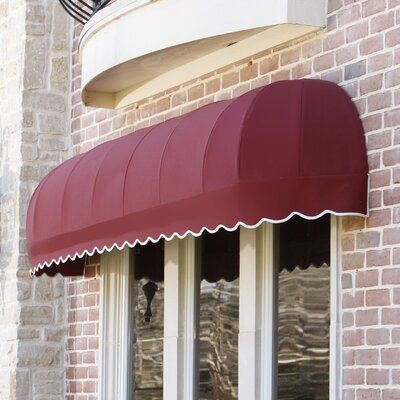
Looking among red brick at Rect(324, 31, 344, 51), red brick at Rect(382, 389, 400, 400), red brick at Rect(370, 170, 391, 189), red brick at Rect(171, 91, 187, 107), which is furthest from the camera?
red brick at Rect(171, 91, 187, 107)

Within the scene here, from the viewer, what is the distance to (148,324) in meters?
9.87

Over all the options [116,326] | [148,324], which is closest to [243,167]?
[148,324]

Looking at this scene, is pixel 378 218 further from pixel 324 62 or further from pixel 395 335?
pixel 324 62

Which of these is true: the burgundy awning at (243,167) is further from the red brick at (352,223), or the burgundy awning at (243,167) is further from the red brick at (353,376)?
the red brick at (353,376)

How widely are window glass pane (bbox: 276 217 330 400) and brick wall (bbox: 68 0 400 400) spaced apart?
1.24 ft

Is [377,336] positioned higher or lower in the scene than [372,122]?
lower

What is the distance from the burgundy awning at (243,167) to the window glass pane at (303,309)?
2.36ft

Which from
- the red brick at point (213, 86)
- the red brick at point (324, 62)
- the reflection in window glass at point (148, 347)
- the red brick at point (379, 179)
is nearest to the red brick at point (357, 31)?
the red brick at point (324, 62)

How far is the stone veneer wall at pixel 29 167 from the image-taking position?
10.7 meters

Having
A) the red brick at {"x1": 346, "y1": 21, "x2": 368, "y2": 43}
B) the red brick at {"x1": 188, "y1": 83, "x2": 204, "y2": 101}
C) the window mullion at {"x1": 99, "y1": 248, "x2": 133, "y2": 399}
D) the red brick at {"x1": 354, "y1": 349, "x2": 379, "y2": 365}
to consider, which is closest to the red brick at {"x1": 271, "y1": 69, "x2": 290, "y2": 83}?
the red brick at {"x1": 346, "y1": 21, "x2": 368, "y2": 43}

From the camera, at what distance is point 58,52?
11.2 metres

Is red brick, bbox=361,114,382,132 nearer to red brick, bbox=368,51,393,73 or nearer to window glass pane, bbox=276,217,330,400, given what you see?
red brick, bbox=368,51,393,73

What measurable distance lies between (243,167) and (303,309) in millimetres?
1216

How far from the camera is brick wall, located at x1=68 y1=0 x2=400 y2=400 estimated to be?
7.13m
